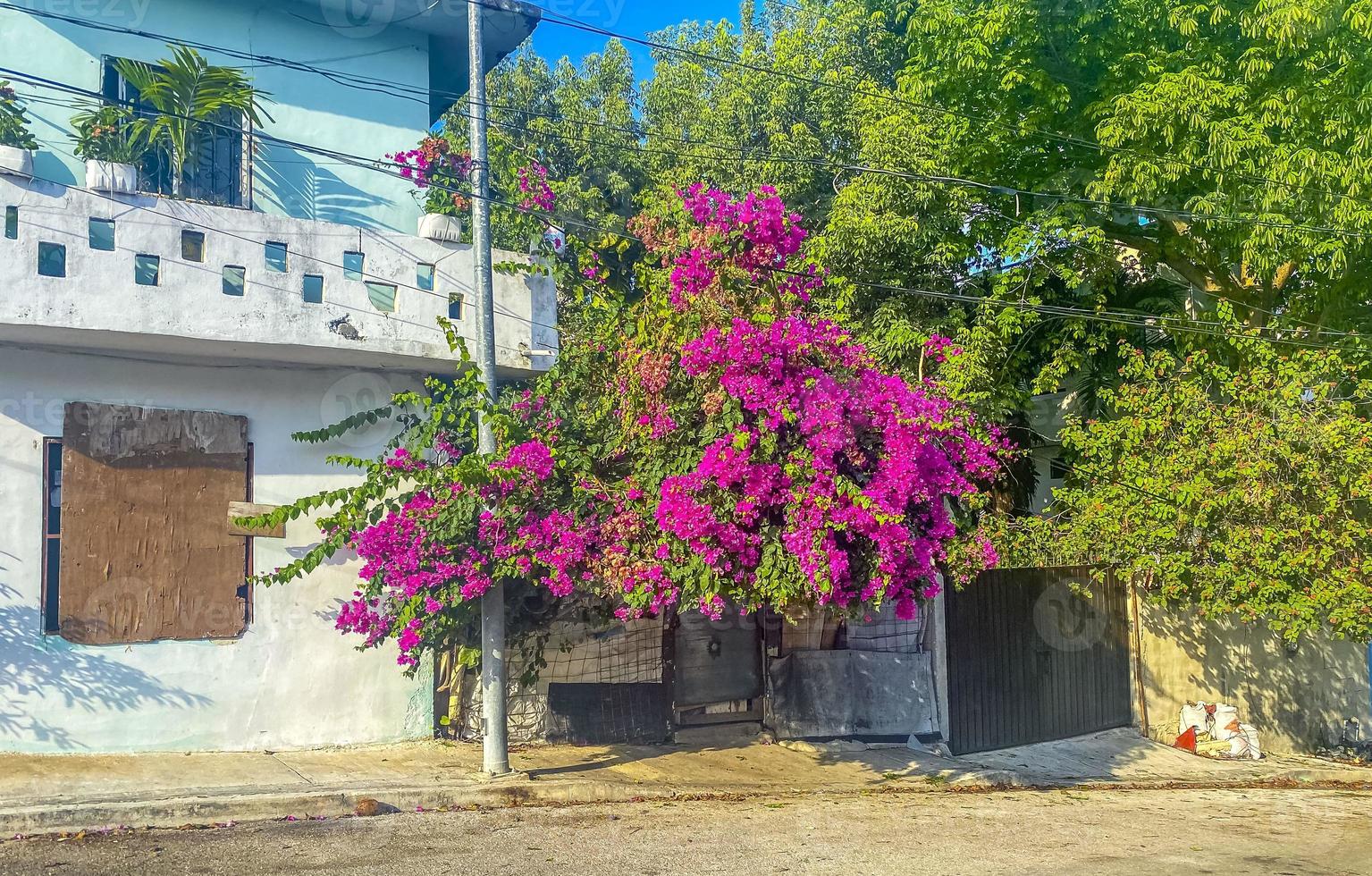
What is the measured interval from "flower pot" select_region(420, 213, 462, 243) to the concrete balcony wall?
92 millimetres

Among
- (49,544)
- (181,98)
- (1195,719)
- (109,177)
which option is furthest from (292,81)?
(1195,719)

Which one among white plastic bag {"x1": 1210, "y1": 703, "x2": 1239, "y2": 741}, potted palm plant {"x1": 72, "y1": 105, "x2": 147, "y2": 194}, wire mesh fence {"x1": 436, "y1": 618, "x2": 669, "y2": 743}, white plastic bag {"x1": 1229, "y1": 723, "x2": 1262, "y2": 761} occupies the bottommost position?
white plastic bag {"x1": 1229, "y1": 723, "x2": 1262, "y2": 761}

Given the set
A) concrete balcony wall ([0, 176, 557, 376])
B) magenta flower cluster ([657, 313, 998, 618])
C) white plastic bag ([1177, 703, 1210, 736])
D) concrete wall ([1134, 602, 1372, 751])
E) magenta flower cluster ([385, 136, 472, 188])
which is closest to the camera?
magenta flower cluster ([657, 313, 998, 618])

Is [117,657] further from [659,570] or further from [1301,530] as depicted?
[1301,530]

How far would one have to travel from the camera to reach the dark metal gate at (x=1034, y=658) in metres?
12.6

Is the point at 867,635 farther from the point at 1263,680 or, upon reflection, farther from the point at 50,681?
the point at 50,681

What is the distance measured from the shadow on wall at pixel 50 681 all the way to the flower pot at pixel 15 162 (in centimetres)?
323

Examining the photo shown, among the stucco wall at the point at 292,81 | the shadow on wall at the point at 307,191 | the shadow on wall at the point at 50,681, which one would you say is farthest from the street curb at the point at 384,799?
the stucco wall at the point at 292,81

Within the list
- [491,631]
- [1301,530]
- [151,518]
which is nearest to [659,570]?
[491,631]

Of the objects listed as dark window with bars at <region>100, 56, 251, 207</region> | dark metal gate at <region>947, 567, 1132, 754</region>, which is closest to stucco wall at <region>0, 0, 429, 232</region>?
dark window with bars at <region>100, 56, 251, 207</region>

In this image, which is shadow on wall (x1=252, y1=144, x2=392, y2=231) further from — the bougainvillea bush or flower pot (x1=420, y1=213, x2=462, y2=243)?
the bougainvillea bush

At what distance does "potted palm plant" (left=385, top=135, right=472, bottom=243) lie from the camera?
1046 centimetres

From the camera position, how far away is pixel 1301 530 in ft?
36.9

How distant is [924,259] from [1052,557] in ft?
12.8
